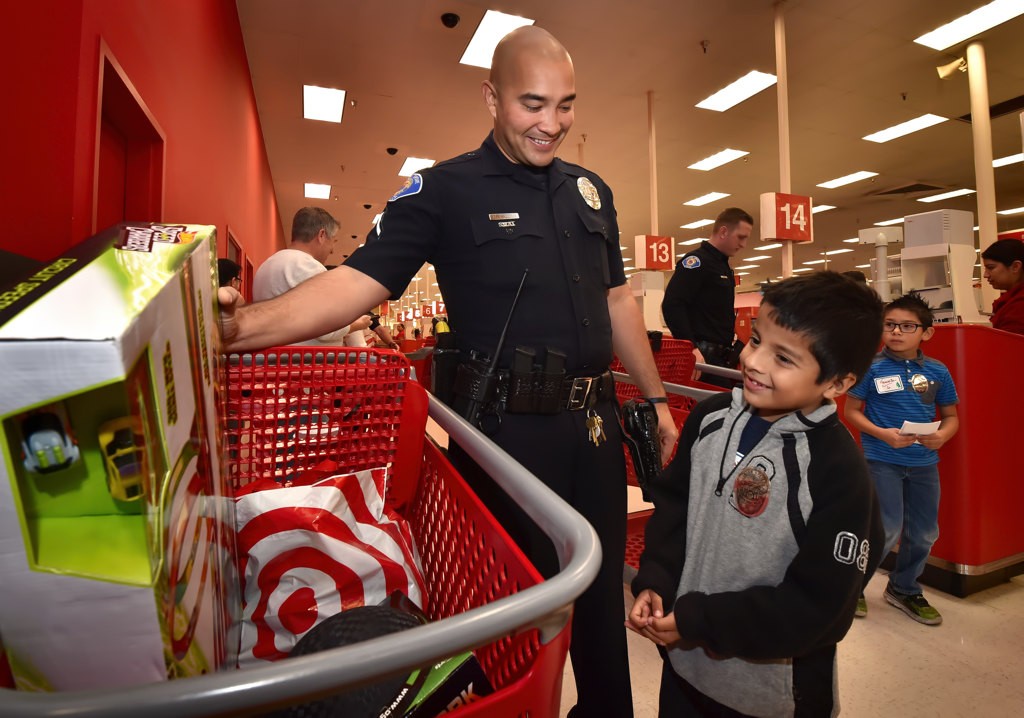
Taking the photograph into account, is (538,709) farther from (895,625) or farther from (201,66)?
(201,66)

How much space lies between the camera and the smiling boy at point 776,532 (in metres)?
0.89

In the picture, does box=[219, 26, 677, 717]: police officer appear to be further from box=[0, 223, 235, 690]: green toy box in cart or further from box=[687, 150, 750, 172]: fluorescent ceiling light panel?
box=[687, 150, 750, 172]: fluorescent ceiling light panel

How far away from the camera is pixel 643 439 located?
1.46 m

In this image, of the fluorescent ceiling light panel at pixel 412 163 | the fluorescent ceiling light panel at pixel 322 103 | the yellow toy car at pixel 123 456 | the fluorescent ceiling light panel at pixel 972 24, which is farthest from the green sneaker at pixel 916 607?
the fluorescent ceiling light panel at pixel 412 163

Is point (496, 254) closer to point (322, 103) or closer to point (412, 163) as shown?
point (322, 103)

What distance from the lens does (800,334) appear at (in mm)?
990

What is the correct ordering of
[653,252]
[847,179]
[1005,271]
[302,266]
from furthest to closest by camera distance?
1. [847,179]
2. [653,252]
3. [1005,271]
4. [302,266]

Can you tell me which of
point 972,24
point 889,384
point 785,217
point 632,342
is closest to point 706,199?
point 972,24

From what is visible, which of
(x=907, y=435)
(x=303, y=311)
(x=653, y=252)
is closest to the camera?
(x=303, y=311)

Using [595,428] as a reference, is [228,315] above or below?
above

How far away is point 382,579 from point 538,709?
0.40 meters

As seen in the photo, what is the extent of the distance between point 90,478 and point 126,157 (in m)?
2.67

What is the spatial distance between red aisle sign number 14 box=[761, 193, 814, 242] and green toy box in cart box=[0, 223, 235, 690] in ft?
18.5

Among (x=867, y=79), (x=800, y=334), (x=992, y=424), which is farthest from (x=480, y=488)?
(x=867, y=79)
